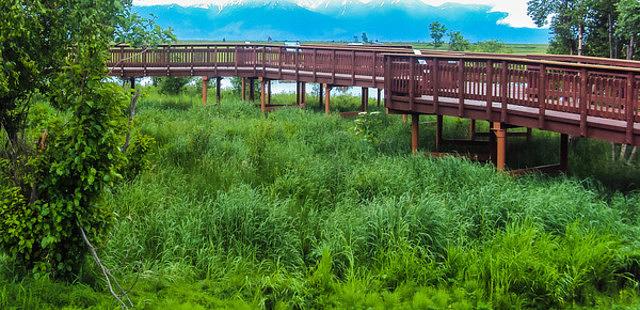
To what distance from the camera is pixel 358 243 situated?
27.6 feet

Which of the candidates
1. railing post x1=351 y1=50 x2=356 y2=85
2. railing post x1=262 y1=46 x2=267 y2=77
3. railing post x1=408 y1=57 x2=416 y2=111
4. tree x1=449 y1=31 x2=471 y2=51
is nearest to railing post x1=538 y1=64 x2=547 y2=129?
railing post x1=408 y1=57 x2=416 y2=111

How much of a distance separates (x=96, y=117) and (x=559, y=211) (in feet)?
20.7

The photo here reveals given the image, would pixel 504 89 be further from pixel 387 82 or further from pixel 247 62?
pixel 247 62

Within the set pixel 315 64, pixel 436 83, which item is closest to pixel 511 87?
pixel 436 83

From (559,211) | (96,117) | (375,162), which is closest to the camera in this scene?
(96,117)

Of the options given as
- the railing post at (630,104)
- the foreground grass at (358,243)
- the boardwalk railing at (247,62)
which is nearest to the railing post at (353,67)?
the boardwalk railing at (247,62)

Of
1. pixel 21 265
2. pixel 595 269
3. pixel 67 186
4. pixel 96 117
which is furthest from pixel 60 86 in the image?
pixel 595 269

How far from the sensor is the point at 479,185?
441 inches

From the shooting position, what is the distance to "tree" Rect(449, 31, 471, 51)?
125 ft

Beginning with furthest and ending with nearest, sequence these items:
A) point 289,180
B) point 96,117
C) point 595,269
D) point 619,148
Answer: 1. point 619,148
2. point 289,180
3. point 595,269
4. point 96,117

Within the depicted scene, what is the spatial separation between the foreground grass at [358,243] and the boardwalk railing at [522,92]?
113 centimetres

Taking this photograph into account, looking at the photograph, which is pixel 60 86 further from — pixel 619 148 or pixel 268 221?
pixel 619 148

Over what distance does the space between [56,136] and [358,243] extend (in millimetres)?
3707

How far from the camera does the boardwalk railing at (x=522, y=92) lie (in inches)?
425
